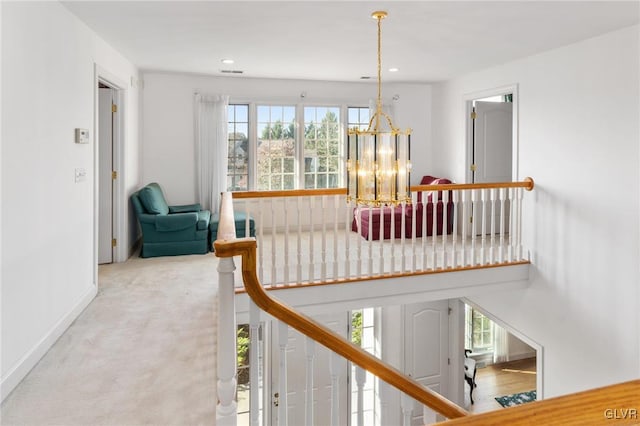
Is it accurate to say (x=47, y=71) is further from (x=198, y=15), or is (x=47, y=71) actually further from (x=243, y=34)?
(x=243, y=34)

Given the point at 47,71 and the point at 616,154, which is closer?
the point at 47,71

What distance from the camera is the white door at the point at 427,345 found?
6.29 metres

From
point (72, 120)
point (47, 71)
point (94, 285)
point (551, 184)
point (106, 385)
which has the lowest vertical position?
point (106, 385)

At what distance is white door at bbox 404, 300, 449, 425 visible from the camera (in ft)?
20.6

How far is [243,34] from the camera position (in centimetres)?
410

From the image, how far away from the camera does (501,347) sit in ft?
27.7

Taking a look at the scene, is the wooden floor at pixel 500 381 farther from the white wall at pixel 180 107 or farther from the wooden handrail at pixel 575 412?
the wooden handrail at pixel 575 412

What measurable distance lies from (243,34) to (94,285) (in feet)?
9.25

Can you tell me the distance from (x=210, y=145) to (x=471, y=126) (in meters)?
4.02

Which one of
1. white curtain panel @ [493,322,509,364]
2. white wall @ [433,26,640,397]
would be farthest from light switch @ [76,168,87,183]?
white curtain panel @ [493,322,509,364]

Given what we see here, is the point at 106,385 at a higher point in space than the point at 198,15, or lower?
lower

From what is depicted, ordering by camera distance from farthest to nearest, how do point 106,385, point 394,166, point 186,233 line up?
point 186,233
point 394,166
point 106,385

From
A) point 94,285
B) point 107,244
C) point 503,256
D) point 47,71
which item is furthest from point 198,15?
point 503,256

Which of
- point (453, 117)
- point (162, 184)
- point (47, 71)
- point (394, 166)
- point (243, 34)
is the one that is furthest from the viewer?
point (453, 117)
